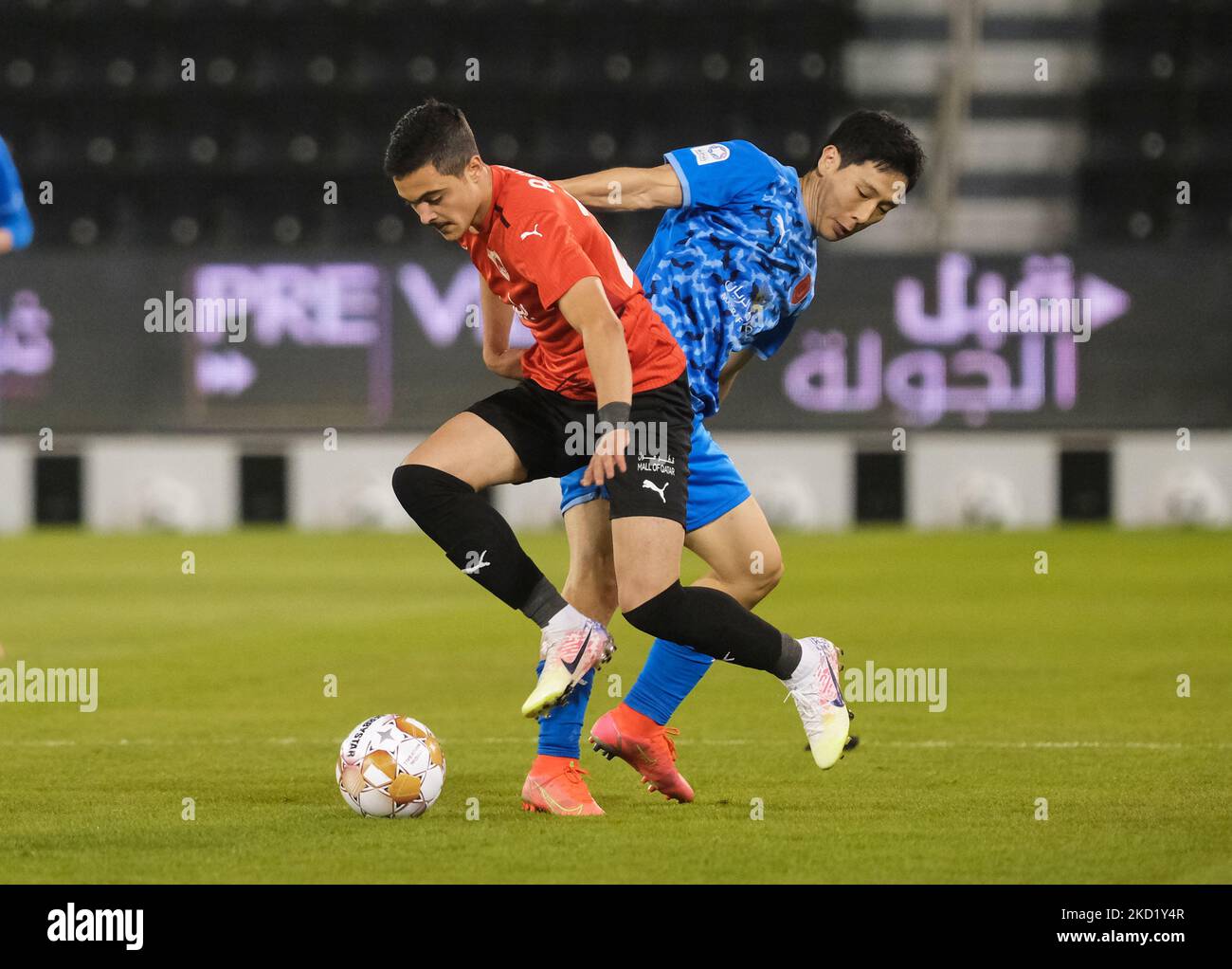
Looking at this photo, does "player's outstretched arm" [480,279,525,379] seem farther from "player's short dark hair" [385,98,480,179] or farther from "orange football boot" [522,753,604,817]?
"orange football boot" [522,753,604,817]

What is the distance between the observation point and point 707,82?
61.6 ft

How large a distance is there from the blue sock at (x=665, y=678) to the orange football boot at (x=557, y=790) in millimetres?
265

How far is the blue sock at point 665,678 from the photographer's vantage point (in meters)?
5.36

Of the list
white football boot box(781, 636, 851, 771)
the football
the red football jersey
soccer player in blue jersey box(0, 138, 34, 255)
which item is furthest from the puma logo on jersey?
soccer player in blue jersey box(0, 138, 34, 255)

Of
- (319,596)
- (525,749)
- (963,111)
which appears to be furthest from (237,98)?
(525,749)

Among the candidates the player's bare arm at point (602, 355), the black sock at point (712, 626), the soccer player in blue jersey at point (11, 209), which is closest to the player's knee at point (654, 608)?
the black sock at point (712, 626)

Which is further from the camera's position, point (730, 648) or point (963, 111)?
point (963, 111)

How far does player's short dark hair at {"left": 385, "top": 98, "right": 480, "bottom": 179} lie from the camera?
4.74m

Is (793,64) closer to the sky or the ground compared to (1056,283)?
closer to the sky

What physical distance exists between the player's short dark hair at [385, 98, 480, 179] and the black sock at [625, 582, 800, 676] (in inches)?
47.0

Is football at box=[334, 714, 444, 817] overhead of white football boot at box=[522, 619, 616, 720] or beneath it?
beneath

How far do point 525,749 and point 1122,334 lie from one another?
37.9 feet

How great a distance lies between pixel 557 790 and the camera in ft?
17.0
